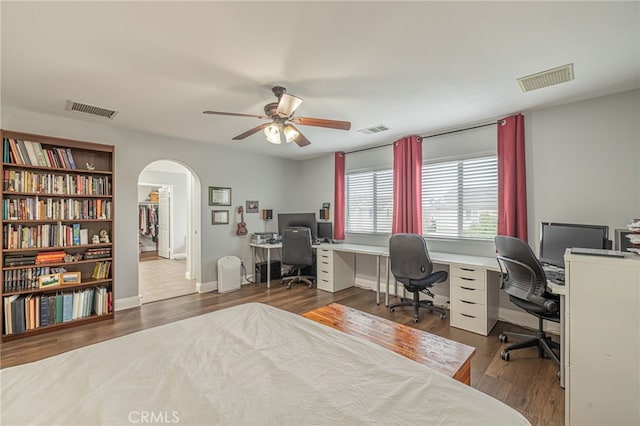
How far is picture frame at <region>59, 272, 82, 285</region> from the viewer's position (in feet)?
10.4

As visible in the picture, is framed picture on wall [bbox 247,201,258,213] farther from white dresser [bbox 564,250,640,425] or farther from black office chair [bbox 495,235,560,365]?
white dresser [bbox 564,250,640,425]

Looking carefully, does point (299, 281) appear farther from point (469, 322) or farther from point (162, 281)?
point (469, 322)

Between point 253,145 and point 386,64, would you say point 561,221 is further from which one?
point 253,145

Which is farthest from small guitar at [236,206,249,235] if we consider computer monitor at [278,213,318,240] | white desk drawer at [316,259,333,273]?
white desk drawer at [316,259,333,273]

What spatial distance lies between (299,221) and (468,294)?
122 inches

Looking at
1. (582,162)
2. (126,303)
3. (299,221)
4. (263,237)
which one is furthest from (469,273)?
(126,303)

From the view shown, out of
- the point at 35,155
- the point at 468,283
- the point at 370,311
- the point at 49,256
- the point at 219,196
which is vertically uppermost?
the point at 35,155

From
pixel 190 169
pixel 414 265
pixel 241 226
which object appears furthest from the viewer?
pixel 241 226

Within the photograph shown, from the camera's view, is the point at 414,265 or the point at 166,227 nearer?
the point at 414,265

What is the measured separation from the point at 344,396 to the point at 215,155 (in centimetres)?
449

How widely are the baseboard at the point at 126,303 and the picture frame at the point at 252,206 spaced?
2220mm

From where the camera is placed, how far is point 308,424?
2.84 ft

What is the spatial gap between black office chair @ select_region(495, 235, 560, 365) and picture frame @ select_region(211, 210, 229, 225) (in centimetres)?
408

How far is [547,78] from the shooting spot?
238 centimetres
